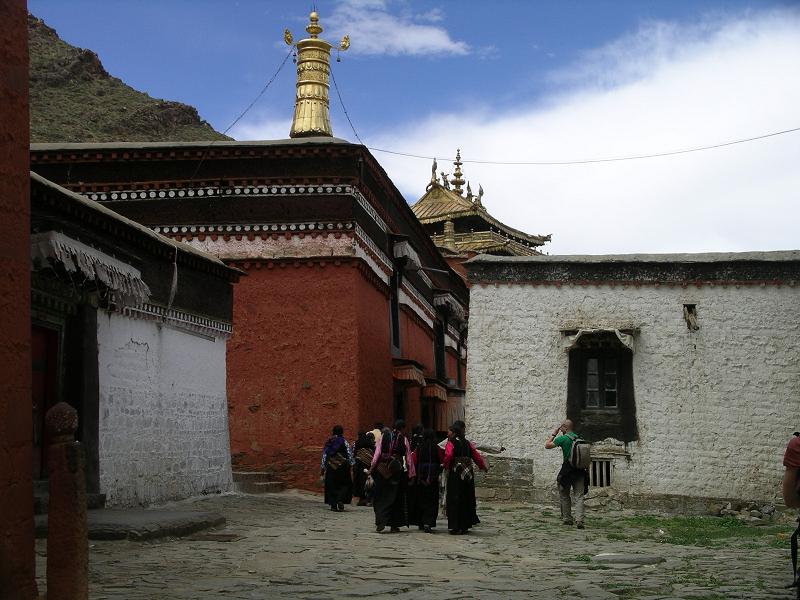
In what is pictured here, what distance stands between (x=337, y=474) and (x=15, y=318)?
34.0ft

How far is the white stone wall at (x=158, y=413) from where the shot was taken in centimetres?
1326

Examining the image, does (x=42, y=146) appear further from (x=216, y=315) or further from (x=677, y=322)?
(x=677, y=322)

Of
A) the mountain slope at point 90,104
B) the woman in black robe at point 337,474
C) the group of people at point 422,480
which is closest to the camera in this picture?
the group of people at point 422,480

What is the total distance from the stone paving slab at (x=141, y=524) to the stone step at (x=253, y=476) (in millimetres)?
6747

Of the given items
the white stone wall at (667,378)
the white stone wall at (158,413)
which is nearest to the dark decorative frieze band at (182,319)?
the white stone wall at (158,413)

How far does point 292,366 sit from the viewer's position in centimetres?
2000

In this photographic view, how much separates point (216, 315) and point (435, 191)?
34181mm

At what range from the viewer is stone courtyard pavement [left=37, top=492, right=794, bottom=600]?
7516mm

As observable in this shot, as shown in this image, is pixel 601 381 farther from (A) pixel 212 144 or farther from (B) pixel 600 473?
(A) pixel 212 144

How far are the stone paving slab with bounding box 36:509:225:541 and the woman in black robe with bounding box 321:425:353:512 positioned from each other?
420cm

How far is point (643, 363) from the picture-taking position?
63.2 feet

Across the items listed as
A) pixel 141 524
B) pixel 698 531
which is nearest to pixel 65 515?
pixel 141 524

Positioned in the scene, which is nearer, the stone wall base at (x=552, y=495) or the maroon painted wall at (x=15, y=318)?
the maroon painted wall at (x=15, y=318)

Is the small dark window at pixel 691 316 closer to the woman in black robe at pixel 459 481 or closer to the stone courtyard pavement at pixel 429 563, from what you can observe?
the stone courtyard pavement at pixel 429 563
